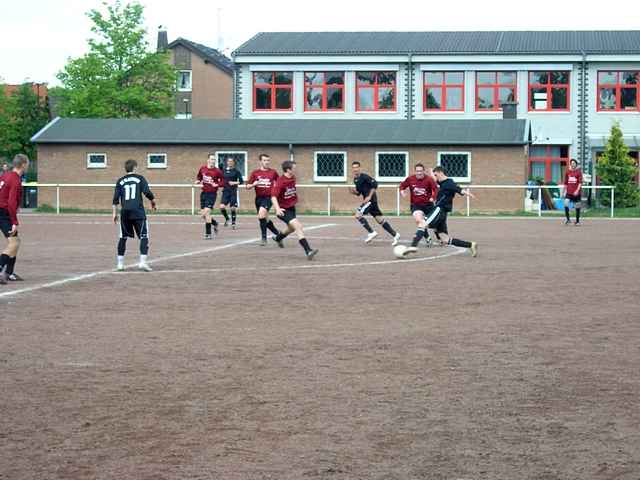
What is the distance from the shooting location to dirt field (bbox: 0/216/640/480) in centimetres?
635

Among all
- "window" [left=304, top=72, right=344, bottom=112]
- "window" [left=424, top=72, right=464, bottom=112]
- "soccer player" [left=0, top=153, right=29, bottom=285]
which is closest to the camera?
"soccer player" [left=0, top=153, right=29, bottom=285]

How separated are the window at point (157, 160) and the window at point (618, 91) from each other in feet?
74.9

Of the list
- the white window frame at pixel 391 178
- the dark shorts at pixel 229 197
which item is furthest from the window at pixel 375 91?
the dark shorts at pixel 229 197

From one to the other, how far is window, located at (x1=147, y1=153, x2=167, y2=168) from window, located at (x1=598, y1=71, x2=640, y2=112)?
2282cm

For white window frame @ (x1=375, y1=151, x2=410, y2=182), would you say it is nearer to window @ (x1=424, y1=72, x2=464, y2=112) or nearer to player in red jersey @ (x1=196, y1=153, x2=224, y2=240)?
window @ (x1=424, y1=72, x2=464, y2=112)

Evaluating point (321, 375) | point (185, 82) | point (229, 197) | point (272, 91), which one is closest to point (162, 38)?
point (185, 82)

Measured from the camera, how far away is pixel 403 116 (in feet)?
205

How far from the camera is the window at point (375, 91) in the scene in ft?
A: 206

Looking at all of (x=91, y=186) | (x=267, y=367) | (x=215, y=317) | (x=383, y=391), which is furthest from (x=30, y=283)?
(x=91, y=186)

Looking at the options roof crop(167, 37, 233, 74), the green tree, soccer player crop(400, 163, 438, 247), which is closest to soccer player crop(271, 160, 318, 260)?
soccer player crop(400, 163, 438, 247)

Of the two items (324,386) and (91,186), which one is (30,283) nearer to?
(324,386)

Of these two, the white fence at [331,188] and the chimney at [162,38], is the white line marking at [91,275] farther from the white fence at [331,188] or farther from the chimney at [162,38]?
the chimney at [162,38]

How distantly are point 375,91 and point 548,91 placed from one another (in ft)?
28.6

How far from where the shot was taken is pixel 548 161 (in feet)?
203
